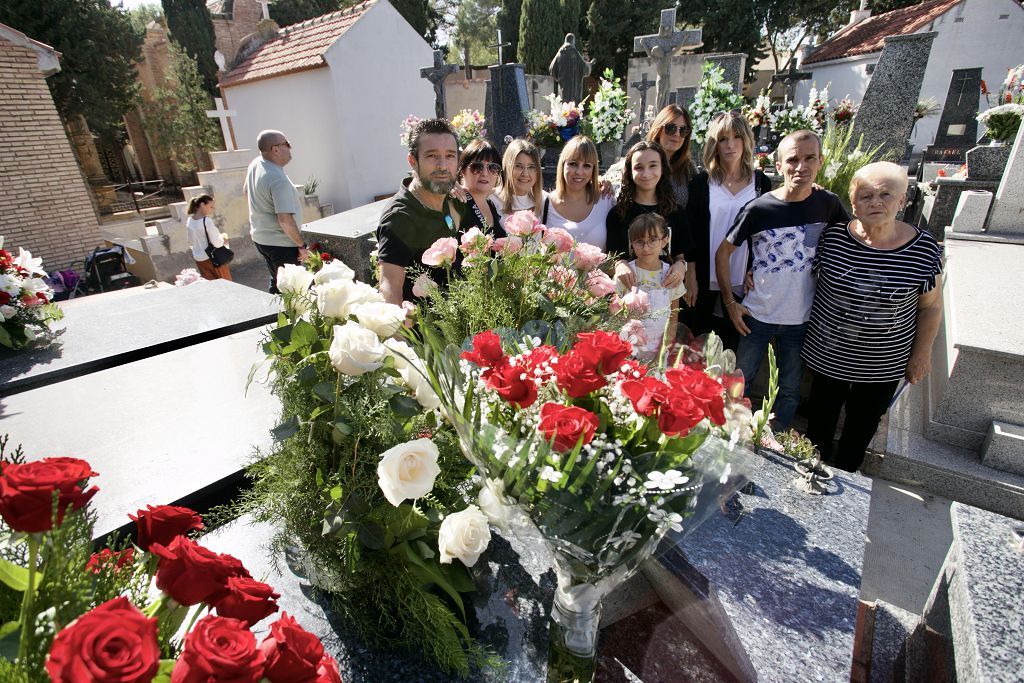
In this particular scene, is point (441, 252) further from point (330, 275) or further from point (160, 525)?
point (160, 525)

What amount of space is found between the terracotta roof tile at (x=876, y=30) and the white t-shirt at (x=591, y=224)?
68.4 feet

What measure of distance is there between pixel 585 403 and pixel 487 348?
22 centimetres

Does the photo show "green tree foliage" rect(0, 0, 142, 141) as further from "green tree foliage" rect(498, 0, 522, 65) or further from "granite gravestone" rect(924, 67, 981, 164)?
"granite gravestone" rect(924, 67, 981, 164)

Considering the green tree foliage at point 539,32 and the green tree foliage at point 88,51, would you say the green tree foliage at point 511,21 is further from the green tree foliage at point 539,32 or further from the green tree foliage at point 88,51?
the green tree foliage at point 88,51

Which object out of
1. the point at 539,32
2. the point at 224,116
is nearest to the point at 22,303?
the point at 224,116

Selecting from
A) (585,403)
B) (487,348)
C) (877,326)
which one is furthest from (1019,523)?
(877,326)

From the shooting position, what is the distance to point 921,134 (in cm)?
1884

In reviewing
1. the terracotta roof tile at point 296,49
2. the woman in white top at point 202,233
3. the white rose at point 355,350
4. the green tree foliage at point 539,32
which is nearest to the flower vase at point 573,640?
the white rose at point 355,350

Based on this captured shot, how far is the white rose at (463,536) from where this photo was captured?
1082 mm

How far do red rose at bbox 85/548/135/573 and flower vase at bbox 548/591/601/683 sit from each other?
0.80 meters

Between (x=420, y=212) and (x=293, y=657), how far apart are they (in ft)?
6.60

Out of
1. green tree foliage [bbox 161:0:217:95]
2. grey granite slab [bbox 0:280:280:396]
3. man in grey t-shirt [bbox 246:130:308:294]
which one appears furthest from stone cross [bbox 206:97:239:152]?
grey granite slab [bbox 0:280:280:396]

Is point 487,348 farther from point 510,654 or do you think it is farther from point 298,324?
point 510,654

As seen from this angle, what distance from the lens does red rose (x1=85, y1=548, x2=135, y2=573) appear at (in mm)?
809
